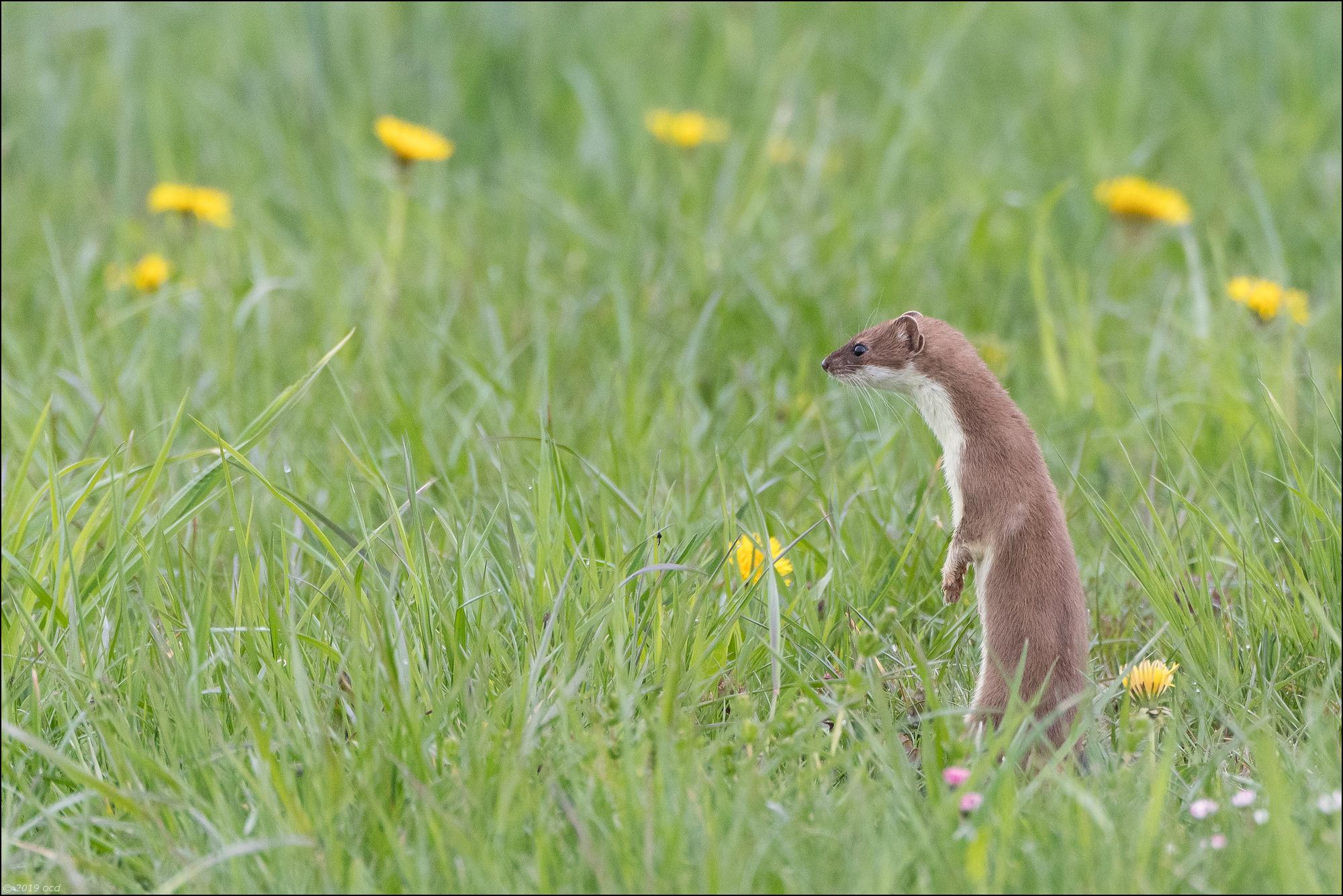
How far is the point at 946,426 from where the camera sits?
9.74ft

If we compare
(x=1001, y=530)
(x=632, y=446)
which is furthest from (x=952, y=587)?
(x=632, y=446)

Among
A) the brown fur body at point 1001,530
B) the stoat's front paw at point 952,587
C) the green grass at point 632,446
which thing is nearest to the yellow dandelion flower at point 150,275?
the green grass at point 632,446

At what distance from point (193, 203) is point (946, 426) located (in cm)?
335

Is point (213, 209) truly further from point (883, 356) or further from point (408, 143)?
point (883, 356)

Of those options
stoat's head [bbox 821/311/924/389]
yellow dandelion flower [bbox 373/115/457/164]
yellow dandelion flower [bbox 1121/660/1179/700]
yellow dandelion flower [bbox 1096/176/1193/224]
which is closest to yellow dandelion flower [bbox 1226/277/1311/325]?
yellow dandelion flower [bbox 1096/176/1193/224]

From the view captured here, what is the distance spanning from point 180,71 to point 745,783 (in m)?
5.88

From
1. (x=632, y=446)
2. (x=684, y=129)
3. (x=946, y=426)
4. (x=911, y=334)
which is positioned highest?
(x=911, y=334)

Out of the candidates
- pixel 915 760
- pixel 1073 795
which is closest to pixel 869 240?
pixel 915 760

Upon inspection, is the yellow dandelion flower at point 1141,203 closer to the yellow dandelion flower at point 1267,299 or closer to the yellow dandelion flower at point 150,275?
the yellow dandelion flower at point 1267,299

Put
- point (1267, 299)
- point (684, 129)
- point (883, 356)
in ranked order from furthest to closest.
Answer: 1. point (684, 129)
2. point (1267, 299)
3. point (883, 356)

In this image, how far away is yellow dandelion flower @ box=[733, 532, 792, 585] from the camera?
10.2 feet

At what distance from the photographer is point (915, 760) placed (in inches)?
107

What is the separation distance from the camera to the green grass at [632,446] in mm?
2326

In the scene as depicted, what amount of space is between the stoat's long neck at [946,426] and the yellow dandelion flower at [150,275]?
118 inches
